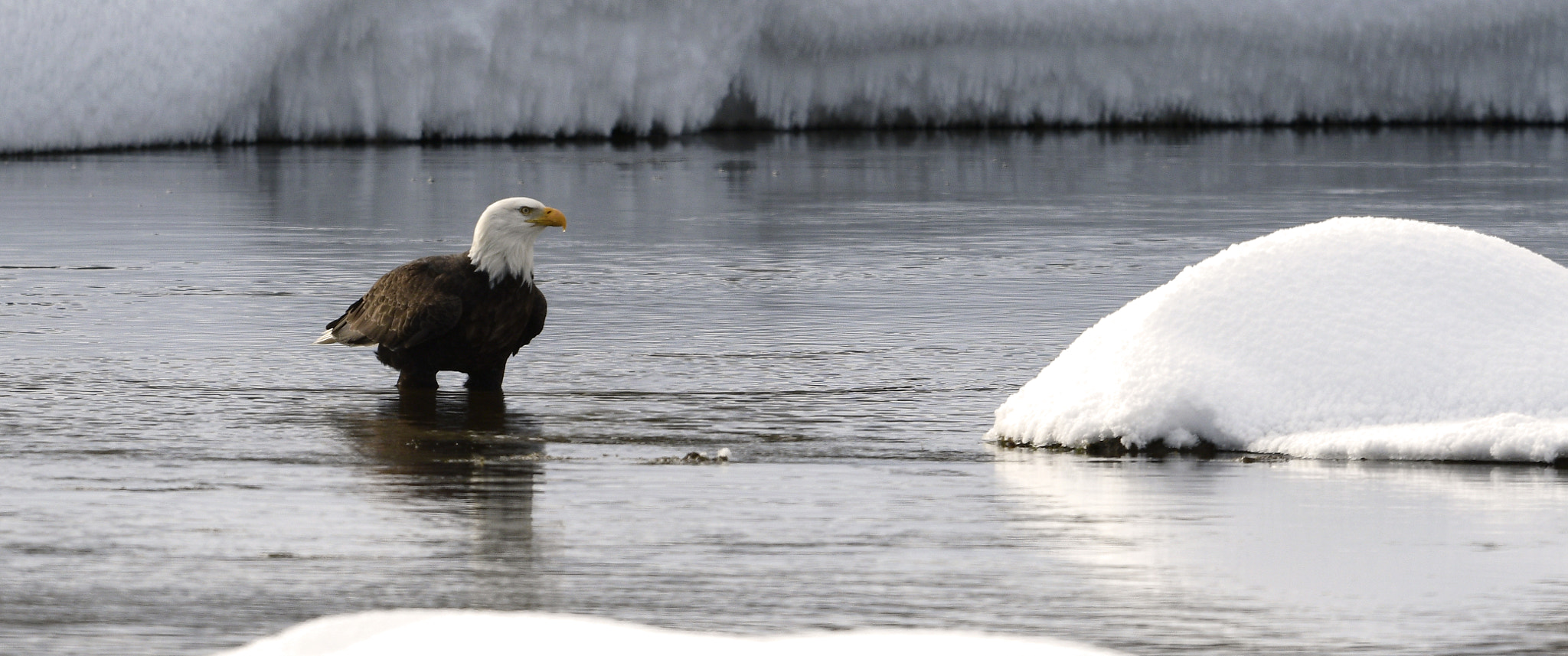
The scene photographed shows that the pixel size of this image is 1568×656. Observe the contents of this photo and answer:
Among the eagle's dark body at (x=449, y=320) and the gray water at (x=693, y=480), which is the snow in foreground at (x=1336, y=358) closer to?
the gray water at (x=693, y=480)

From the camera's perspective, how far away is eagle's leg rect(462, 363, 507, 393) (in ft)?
25.5

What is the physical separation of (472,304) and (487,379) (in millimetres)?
350

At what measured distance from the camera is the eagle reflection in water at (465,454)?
5320 mm

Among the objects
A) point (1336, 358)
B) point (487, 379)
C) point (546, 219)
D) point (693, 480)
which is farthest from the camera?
point (487, 379)

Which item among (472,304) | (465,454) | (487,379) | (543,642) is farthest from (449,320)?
(543,642)

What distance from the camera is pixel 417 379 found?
25.6 feet

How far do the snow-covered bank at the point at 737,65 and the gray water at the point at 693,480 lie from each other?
13.3 m

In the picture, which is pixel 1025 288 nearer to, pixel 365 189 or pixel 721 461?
pixel 721 461

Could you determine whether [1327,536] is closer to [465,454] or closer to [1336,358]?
[1336,358]

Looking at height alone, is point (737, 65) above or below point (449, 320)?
above

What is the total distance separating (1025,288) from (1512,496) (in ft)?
19.3

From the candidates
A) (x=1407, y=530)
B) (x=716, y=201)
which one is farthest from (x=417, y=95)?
(x=1407, y=530)

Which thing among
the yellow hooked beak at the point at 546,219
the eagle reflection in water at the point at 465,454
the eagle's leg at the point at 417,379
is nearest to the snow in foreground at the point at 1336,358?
the eagle reflection in water at the point at 465,454

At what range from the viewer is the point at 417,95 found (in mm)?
30328
